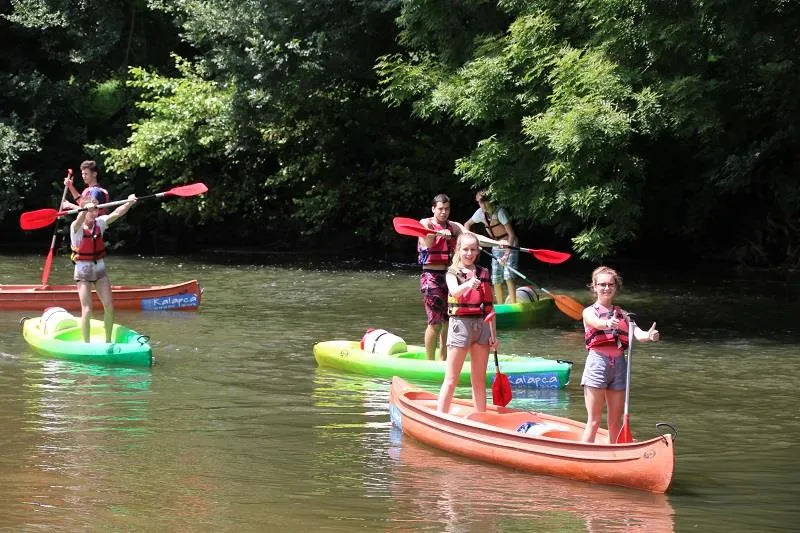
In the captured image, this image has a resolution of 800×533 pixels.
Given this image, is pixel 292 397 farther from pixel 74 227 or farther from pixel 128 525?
pixel 128 525

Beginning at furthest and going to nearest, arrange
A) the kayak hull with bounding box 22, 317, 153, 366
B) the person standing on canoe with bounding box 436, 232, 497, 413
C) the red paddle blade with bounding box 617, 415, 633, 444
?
the kayak hull with bounding box 22, 317, 153, 366
the person standing on canoe with bounding box 436, 232, 497, 413
the red paddle blade with bounding box 617, 415, 633, 444

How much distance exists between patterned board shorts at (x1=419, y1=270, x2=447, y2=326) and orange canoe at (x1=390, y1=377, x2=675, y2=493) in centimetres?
162

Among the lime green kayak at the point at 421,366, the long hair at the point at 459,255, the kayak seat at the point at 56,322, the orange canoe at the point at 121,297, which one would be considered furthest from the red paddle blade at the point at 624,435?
the orange canoe at the point at 121,297

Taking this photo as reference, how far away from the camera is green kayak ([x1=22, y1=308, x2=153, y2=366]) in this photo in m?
12.0

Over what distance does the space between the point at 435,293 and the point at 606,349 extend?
134 inches

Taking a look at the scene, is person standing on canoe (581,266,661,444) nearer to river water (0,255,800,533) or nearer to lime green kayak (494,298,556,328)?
river water (0,255,800,533)

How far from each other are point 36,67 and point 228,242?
559 centimetres

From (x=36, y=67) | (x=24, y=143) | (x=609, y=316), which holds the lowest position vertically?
(x=609, y=316)

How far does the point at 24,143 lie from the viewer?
84.5 feet

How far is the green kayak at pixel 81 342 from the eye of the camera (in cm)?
1196

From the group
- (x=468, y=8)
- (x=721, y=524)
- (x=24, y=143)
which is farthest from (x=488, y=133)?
(x=721, y=524)

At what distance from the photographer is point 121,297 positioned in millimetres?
16375

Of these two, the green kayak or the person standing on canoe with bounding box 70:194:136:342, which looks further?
the green kayak

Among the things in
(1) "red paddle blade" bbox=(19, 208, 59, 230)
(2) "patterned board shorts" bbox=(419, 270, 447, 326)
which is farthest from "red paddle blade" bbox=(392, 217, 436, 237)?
(1) "red paddle blade" bbox=(19, 208, 59, 230)
